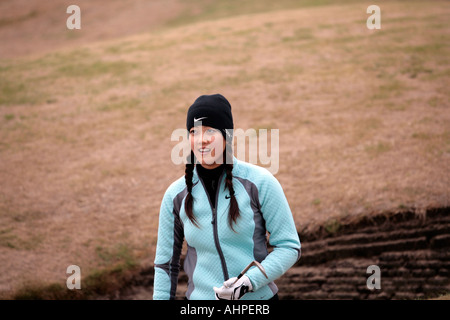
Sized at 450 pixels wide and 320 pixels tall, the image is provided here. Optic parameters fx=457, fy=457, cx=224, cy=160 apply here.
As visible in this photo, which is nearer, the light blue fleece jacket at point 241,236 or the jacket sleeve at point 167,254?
the light blue fleece jacket at point 241,236

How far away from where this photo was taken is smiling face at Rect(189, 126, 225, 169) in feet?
7.96

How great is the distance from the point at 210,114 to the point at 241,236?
659mm

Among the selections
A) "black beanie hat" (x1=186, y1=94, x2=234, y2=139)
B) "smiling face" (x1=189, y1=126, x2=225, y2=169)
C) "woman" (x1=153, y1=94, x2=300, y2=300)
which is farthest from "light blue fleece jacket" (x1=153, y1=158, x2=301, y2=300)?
"black beanie hat" (x1=186, y1=94, x2=234, y2=139)

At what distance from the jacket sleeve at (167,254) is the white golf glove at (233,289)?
0.37 meters

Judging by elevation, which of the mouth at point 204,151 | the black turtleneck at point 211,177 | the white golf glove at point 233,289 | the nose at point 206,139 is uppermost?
the nose at point 206,139

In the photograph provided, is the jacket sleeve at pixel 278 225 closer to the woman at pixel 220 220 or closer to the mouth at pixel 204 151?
the woman at pixel 220 220

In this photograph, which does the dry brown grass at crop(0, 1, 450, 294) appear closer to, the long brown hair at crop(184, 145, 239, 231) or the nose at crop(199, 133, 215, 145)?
the long brown hair at crop(184, 145, 239, 231)

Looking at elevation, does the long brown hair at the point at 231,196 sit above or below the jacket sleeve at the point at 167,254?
above

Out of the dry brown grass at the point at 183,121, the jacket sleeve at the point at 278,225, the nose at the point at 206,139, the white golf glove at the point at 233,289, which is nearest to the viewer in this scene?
the white golf glove at the point at 233,289

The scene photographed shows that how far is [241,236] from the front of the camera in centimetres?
235

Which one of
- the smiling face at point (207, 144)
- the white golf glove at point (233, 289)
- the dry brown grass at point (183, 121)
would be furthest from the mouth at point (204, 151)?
the dry brown grass at point (183, 121)

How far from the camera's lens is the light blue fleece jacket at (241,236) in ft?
7.68

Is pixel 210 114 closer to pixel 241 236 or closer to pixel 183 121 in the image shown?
pixel 241 236

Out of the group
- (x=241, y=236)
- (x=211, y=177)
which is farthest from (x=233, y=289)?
(x=211, y=177)
